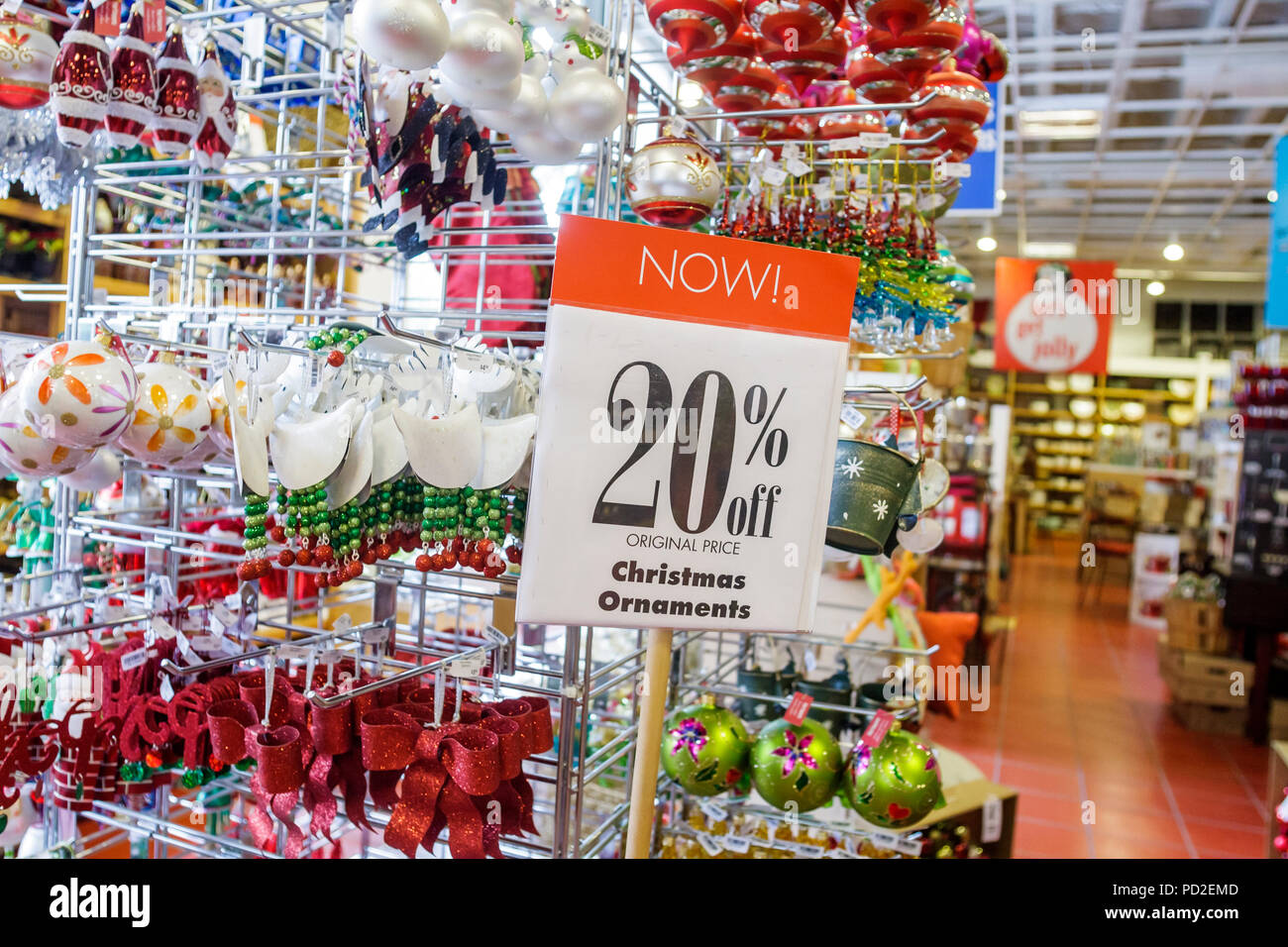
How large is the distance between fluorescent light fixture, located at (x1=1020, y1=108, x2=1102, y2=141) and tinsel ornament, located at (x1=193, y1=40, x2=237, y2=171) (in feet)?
21.1

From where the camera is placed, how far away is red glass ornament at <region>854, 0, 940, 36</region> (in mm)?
1553

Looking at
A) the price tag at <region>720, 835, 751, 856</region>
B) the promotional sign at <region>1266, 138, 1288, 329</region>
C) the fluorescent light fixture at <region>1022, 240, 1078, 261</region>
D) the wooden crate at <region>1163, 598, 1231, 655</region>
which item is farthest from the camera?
the fluorescent light fixture at <region>1022, 240, 1078, 261</region>

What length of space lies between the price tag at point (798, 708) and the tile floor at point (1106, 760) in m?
2.19

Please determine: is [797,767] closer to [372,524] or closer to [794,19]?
[372,524]

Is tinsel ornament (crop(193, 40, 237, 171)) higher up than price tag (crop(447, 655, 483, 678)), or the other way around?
tinsel ornament (crop(193, 40, 237, 171))

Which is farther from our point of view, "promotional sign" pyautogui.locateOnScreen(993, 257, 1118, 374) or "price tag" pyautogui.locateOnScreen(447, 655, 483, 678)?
"promotional sign" pyautogui.locateOnScreen(993, 257, 1118, 374)

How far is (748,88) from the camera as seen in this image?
1806 millimetres

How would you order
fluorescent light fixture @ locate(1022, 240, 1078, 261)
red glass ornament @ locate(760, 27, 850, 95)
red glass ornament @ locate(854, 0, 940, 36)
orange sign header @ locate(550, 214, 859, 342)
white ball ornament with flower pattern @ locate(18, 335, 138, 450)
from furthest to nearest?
fluorescent light fixture @ locate(1022, 240, 1078, 261) → red glass ornament @ locate(760, 27, 850, 95) → red glass ornament @ locate(854, 0, 940, 36) → white ball ornament with flower pattern @ locate(18, 335, 138, 450) → orange sign header @ locate(550, 214, 859, 342)

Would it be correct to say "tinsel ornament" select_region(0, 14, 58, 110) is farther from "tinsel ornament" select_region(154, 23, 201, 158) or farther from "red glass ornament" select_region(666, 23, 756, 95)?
"red glass ornament" select_region(666, 23, 756, 95)

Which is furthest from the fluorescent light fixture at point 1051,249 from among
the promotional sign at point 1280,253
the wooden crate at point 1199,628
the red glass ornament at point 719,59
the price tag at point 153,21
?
the price tag at point 153,21

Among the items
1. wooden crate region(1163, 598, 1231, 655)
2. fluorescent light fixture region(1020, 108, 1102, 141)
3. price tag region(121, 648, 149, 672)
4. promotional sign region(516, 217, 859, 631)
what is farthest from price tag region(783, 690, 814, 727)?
fluorescent light fixture region(1020, 108, 1102, 141)

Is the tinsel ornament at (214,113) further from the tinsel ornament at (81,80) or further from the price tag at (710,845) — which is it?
the price tag at (710,845)

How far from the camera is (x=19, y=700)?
5.11ft
